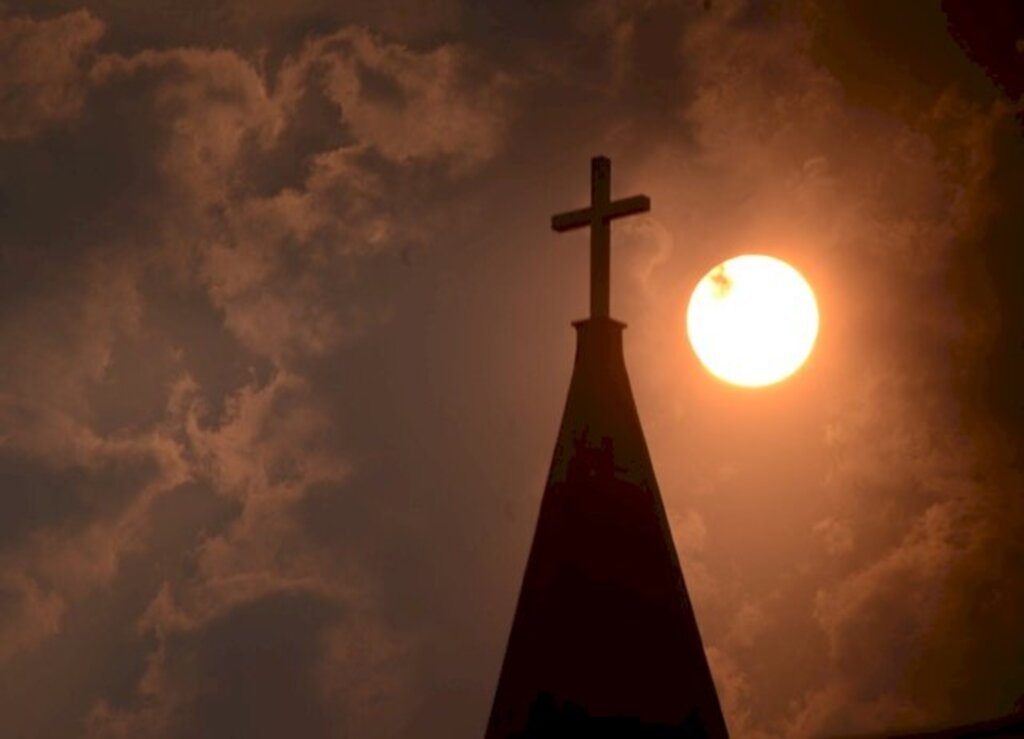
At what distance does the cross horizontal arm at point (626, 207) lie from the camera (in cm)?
1120

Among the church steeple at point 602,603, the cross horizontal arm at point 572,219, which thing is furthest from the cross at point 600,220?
the church steeple at point 602,603

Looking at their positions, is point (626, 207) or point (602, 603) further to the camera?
point (626, 207)

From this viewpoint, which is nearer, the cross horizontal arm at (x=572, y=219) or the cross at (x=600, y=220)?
the cross at (x=600, y=220)

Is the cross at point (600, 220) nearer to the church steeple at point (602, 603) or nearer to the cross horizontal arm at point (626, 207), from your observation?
the cross horizontal arm at point (626, 207)

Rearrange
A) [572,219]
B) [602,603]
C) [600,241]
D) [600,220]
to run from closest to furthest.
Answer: [602,603] → [600,241] → [600,220] → [572,219]

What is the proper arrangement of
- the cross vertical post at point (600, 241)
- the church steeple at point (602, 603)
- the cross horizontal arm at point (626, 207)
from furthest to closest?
the cross horizontal arm at point (626, 207) → the cross vertical post at point (600, 241) → the church steeple at point (602, 603)

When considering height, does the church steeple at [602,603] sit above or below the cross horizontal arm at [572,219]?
below

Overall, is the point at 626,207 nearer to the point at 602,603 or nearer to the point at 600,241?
the point at 600,241

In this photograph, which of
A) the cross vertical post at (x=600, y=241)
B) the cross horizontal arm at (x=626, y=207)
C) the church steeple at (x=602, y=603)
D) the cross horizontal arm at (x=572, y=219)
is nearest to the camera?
the church steeple at (x=602, y=603)

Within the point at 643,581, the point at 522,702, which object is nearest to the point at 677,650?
the point at 643,581

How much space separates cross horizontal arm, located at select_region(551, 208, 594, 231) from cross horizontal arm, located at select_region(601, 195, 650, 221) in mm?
154

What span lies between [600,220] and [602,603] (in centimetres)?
341

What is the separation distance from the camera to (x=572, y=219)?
11.6 m

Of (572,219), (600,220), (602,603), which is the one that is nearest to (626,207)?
(600,220)
